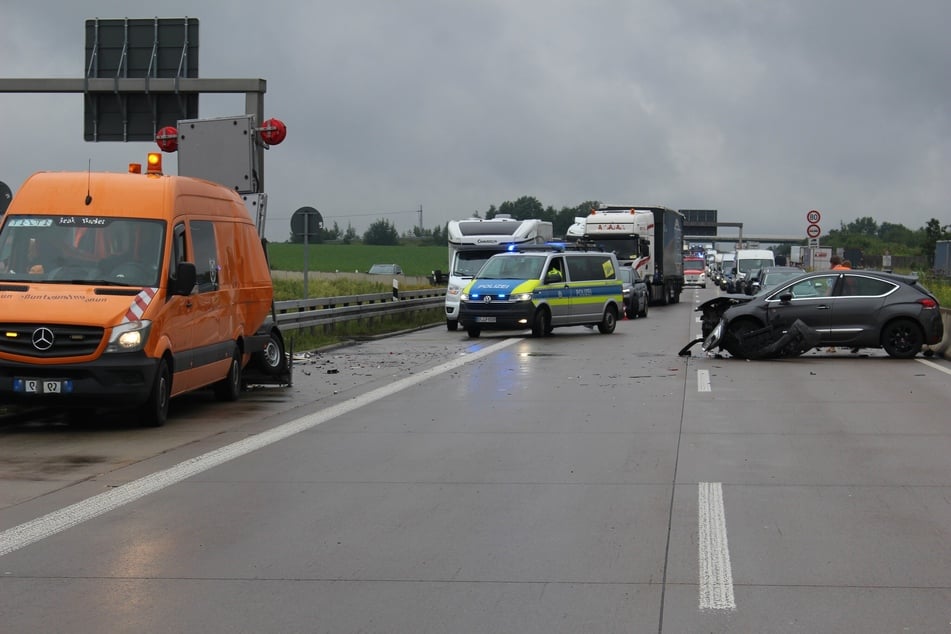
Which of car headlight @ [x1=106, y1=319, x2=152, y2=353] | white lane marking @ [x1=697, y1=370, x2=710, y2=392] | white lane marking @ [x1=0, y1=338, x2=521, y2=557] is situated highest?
car headlight @ [x1=106, y1=319, x2=152, y2=353]

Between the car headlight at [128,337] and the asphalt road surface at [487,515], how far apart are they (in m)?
0.86

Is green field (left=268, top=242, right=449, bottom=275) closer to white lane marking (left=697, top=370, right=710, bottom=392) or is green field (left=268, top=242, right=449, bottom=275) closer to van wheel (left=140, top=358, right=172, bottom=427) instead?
white lane marking (left=697, top=370, right=710, bottom=392)

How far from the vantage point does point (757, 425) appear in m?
12.5

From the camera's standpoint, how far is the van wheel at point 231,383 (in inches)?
581

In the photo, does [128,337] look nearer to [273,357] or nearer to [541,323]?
[273,357]

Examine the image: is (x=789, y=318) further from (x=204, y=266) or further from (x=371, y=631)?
(x=371, y=631)

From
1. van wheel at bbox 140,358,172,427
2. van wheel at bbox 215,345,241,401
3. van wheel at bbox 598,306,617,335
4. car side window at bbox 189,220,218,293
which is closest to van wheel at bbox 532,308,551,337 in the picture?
van wheel at bbox 598,306,617,335

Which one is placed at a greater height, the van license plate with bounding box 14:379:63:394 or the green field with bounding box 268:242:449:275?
the green field with bounding box 268:242:449:275

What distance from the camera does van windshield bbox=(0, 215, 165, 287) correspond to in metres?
12.4

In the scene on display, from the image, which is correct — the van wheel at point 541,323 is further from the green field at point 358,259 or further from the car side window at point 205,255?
the green field at point 358,259

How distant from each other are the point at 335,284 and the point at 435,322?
15.6 meters

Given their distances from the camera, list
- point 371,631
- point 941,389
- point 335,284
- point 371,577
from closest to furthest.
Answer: point 371,631
point 371,577
point 941,389
point 335,284

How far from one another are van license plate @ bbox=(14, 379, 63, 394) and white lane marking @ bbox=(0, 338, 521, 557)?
1.78 meters

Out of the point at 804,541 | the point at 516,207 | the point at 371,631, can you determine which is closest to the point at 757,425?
the point at 804,541
